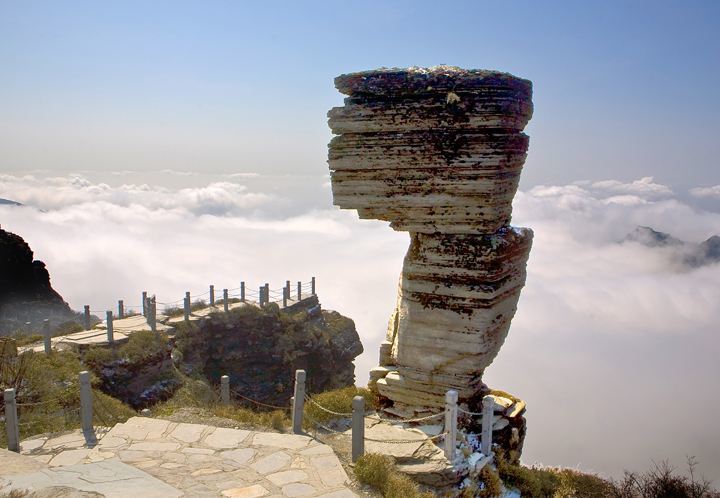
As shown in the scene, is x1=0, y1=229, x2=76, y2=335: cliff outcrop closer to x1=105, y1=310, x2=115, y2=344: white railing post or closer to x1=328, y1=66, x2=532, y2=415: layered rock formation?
x1=105, y1=310, x2=115, y2=344: white railing post

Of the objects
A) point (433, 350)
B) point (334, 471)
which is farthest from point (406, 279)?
point (334, 471)

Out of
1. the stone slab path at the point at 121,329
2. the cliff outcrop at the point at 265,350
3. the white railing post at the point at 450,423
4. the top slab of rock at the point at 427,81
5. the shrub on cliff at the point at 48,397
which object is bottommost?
the cliff outcrop at the point at 265,350

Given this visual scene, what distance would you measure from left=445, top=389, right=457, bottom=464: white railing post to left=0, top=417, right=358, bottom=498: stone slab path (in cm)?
223

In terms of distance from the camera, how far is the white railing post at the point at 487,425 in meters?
9.79

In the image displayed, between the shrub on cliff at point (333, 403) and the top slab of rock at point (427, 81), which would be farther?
the shrub on cliff at point (333, 403)

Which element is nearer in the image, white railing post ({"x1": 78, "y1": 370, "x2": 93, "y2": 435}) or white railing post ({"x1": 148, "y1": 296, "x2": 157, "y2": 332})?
white railing post ({"x1": 78, "y1": 370, "x2": 93, "y2": 435})

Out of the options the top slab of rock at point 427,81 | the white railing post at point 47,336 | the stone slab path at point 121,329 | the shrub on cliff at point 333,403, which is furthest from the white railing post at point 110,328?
the top slab of rock at point 427,81

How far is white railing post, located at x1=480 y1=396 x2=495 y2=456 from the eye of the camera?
9789mm

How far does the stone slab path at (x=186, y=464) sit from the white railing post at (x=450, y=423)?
7.32 ft

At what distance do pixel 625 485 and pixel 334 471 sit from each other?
700cm

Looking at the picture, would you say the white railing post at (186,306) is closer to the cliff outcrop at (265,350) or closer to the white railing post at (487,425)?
the cliff outcrop at (265,350)

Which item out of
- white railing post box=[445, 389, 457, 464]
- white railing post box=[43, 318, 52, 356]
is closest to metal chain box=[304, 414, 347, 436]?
white railing post box=[445, 389, 457, 464]

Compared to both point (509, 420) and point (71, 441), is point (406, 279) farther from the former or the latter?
point (71, 441)

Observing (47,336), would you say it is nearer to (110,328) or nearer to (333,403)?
(110,328)
